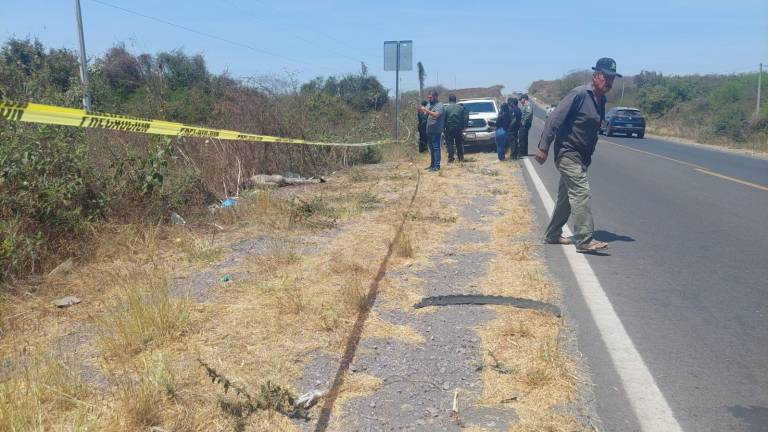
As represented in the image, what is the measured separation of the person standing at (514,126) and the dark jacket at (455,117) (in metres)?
1.55

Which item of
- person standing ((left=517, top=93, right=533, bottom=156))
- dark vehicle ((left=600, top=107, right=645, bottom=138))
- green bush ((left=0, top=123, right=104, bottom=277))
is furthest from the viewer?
dark vehicle ((left=600, top=107, right=645, bottom=138))

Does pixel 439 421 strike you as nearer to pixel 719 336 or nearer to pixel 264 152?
pixel 719 336

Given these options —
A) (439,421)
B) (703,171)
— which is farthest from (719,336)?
(703,171)

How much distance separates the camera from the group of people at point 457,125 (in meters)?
14.2

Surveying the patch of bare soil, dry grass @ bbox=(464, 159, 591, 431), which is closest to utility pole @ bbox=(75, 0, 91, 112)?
the patch of bare soil

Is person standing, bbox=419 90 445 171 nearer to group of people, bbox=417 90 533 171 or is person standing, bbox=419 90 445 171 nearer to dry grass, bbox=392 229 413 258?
group of people, bbox=417 90 533 171

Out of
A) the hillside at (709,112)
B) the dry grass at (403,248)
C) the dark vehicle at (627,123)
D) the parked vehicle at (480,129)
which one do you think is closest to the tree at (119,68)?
the dry grass at (403,248)

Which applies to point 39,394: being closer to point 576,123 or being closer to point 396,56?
point 576,123

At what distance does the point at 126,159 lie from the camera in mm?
7070

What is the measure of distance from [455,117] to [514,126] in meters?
2.44

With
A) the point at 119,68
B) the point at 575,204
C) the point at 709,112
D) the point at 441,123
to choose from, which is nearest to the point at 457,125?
the point at 441,123

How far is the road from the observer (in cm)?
331

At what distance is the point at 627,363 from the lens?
377 centimetres

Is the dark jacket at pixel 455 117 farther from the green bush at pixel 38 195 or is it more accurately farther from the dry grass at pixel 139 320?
the dry grass at pixel 139 320
